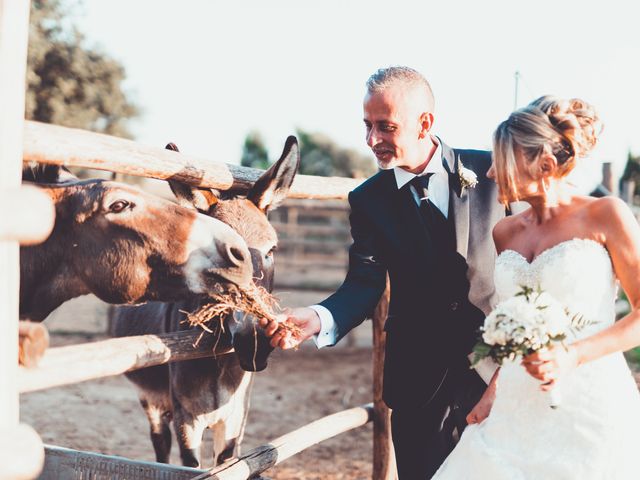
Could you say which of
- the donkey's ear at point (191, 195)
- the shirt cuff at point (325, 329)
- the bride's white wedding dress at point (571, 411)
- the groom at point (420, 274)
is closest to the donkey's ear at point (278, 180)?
the donkey's ear at point (191, 195)

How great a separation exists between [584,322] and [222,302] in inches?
50.2

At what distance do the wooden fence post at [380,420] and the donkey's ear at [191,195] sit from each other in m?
1.45

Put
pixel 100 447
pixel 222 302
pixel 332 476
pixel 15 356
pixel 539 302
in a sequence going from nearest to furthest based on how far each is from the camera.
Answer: pixel 15 356, pixel 539 302, pixel 222 302, pixel 332 476, pixel 100 447

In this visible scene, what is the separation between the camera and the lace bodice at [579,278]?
2.23 meters

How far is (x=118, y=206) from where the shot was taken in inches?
99.1

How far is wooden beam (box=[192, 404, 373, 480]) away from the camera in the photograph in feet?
8.87

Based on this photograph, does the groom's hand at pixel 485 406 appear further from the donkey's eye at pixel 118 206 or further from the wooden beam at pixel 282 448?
the donkey's eye at pixel 118 206

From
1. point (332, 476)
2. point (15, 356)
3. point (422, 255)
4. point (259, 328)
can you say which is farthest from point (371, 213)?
point (332, 476)

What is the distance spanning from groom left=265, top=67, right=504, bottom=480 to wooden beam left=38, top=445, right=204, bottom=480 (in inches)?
34.2

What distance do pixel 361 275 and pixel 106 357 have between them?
121cm

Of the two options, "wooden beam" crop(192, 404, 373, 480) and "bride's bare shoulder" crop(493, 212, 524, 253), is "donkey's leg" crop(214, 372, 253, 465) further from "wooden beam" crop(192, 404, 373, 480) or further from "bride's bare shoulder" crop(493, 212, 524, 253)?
"bride's bare shoulder" crop(493, 212, 524, 253)

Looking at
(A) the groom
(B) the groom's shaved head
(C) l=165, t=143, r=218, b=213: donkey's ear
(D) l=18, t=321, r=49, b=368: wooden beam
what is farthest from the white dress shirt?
(D) l=18, t=321, r=49, b=368: wooden beam

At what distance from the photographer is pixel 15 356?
5.47 feet

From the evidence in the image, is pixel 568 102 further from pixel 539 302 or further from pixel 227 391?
pixel 227 391
